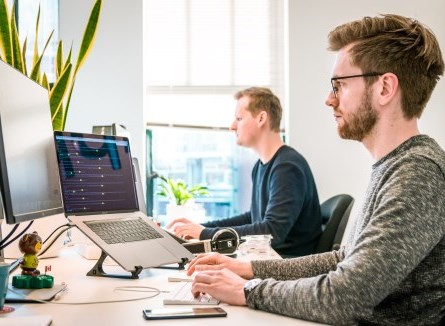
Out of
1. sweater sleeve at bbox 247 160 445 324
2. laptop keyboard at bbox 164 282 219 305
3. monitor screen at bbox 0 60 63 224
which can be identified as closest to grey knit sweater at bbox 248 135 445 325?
sweater sleeve at bbox 247 160 445 324

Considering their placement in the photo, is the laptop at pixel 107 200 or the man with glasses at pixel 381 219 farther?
the laptop at pixel 107 200

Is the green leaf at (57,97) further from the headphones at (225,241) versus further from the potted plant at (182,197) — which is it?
the potted plant at (182,197)

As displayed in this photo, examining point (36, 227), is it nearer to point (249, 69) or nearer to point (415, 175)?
point (415, 175)

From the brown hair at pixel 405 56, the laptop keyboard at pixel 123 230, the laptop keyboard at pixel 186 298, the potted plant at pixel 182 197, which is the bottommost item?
the potted plant at pixel 182 197

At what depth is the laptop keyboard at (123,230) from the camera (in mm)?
1602

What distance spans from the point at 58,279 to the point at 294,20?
108 inches

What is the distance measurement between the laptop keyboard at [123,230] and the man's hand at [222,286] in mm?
383

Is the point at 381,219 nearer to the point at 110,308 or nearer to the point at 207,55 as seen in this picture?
the point at 110,308

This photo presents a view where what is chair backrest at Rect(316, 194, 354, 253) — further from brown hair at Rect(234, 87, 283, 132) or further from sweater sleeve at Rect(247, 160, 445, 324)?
sweater sleeve at Rect(247, 160, 445, 324)

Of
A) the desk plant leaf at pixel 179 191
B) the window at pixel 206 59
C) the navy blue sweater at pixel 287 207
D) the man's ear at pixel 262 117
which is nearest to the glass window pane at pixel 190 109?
the window at pixel 206 59

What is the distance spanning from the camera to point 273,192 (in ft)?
8.96

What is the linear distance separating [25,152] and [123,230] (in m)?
0.41

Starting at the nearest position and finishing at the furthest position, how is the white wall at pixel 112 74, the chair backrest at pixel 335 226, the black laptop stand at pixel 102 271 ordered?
the black laptop stand at pixel 102 271
the chair backrest at pixel 335 226
the white wall at pixel 112 74

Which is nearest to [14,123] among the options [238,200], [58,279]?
[58,279]
